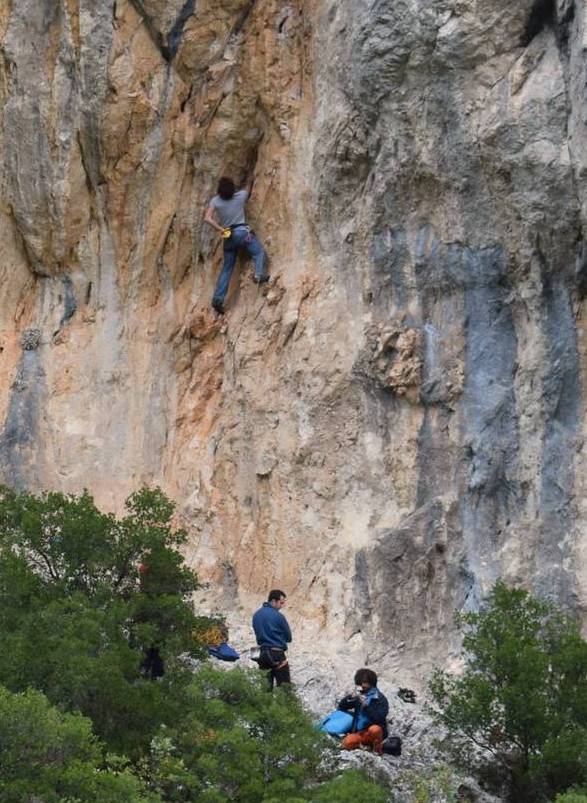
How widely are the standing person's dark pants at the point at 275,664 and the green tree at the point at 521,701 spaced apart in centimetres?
167

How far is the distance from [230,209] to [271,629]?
603 cm

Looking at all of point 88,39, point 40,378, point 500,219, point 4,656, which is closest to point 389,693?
point 4,656

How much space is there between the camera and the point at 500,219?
1808 cm

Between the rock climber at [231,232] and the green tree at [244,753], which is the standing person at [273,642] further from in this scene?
the rock climber at [231,232]

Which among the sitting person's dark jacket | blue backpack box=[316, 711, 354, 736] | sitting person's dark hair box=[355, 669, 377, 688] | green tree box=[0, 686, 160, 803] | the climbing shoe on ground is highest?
the climbing shoe on ground

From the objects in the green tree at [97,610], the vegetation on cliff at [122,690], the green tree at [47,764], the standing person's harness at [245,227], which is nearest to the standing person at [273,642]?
the vegetation on cliff at [122,690]

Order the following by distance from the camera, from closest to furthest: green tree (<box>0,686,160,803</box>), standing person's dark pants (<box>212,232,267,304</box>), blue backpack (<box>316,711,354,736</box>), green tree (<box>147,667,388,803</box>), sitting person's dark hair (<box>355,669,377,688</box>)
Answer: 1. green tree (<box>0,686,160,803</box>)
2. green tree (<box>147,667,388,803</box>)
3. blue backpack (<box>316,711,354,736</box>)
4. sitting person's dark hair (<box>355,669,377,688</box>)
5. standing person's dark pants (<box>212,232,267,304</box>)

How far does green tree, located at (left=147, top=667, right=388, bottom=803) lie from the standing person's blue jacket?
1.37 metres

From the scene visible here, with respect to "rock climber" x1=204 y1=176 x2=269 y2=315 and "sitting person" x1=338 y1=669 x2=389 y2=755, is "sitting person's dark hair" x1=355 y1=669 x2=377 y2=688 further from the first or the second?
"rock climber" x1=204 y1=176 x2=269 y2=315

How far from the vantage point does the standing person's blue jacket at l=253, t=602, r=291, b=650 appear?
16250mm

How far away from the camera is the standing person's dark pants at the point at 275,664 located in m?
16.2

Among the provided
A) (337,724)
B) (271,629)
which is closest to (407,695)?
(337,724)

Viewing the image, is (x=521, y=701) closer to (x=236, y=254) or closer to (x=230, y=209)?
(x=236, y=254)

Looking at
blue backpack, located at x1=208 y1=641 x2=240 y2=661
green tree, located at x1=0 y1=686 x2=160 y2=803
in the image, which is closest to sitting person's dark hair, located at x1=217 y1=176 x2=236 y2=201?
blue backpack, located at x1=208 y1=641 x2=240 y2=661
